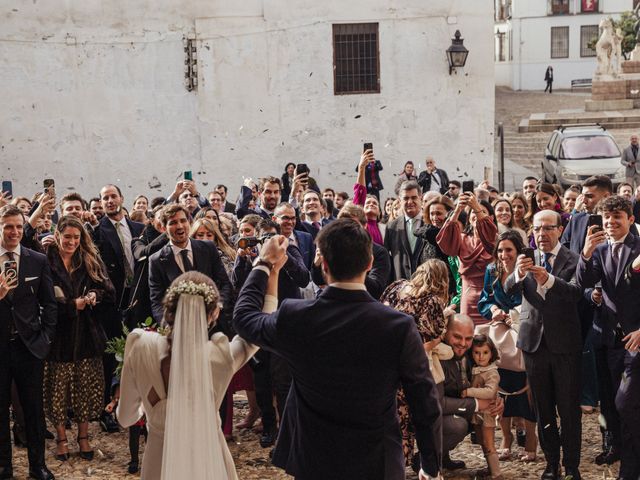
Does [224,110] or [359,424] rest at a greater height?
[224,110]

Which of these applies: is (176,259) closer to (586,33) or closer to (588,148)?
(588,148)

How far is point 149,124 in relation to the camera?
19969mm

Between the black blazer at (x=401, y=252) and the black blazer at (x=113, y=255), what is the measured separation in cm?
259

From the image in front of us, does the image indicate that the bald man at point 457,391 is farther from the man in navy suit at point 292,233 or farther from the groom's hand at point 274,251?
the groom's hand at point 274,251

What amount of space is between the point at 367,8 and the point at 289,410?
1588cm

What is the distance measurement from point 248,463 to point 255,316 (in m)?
3.61

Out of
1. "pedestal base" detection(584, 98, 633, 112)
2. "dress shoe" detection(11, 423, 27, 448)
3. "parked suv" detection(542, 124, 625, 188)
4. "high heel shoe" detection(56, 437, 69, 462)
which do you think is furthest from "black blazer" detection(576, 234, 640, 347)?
"pedestal base" detection(584, 98, 633, 112)

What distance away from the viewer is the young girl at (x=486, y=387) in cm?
733

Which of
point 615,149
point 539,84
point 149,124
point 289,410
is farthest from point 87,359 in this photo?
point 539,84

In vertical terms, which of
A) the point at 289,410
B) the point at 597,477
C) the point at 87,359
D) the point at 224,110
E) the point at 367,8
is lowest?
the point at 597,477

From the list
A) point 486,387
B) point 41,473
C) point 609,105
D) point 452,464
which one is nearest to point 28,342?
point 41,473

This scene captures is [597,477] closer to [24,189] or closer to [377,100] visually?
[377,100]

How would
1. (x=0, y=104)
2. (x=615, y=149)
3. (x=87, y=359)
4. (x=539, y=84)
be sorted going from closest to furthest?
(x=87, y=359) → (x=0, y=104) → (x=615, y=149) → (x=539, y=84)

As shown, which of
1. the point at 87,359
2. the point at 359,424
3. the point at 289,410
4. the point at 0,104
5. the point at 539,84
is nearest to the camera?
the point at 359,424
